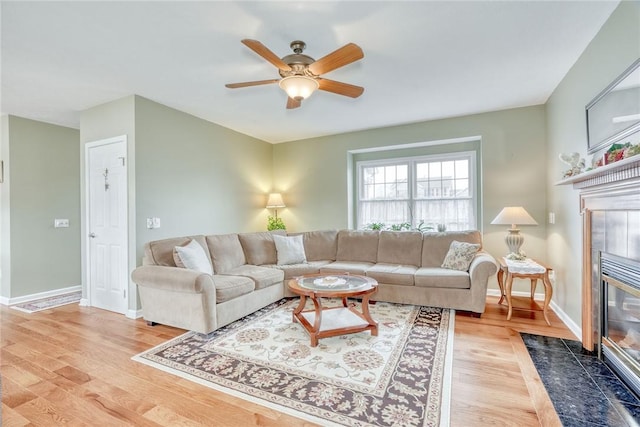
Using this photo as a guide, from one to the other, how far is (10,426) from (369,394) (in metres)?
2.10

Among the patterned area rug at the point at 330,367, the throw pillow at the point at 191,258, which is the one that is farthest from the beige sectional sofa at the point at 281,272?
the patterned area rug at the point at 330,367

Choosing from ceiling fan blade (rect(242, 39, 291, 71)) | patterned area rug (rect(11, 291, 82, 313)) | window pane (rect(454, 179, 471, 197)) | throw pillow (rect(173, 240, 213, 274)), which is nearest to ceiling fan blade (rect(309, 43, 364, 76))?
ceiling fan blade (rect(242, 39, 291, 71))

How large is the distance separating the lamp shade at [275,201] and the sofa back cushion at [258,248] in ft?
3.63

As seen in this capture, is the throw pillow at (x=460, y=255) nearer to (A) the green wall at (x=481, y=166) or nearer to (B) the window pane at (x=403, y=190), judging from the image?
(A) the green wall at (x=481, y=166)

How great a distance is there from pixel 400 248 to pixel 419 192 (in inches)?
51.5

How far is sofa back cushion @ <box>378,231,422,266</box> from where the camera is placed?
4.20m

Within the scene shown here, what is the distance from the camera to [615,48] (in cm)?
218

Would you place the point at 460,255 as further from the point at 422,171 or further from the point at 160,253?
the point at 160,253

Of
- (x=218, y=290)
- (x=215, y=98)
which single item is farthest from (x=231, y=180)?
(x=218, y=290)

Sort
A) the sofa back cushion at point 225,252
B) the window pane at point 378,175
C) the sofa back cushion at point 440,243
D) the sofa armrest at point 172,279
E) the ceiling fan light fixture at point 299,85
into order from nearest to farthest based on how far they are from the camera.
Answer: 1. the ceiling fan light fixture at point 299,85
2. the sofa armrest at point 172,279
3. the sofa back cushion at point 225,252
4. the sofa back cushion at point 440,243
5. the window pane at point 378,175

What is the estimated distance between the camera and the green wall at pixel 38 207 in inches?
161

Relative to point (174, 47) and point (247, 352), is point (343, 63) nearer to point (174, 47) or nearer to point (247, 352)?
point (174, 47)

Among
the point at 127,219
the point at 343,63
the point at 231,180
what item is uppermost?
the point at 343,63

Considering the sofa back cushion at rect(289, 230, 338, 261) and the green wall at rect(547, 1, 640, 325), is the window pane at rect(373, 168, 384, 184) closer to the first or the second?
the sofa back cushion at rect(289, 230, 338, 261)
